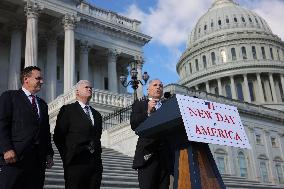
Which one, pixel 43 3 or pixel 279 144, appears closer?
pixel 43 3

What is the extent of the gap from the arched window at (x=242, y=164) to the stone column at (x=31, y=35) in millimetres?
15784

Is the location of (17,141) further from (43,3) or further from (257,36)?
(257,36)

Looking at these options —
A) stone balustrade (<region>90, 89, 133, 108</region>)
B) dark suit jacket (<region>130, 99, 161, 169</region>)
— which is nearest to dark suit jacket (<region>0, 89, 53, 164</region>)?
dark suit jacket (<region>130, 99, 161, 169</region>)

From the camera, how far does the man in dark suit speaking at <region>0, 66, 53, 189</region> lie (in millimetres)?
4750

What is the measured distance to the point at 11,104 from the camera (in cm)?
511

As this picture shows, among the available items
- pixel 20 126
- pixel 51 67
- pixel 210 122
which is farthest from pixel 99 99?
pixel 210 122

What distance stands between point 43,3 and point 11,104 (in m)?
25.6

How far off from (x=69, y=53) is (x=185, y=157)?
26072 millimetres

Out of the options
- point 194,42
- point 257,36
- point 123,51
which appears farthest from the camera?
point 194,42

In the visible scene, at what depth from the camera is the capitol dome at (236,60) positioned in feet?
245

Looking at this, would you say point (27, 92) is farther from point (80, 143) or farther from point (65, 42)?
point (65, 42)

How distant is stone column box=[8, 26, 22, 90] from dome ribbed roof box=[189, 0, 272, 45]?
59.9 m

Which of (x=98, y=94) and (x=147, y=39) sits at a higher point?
(x=147, y=39)

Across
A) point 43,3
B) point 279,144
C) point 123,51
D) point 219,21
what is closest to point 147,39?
point 123,51
